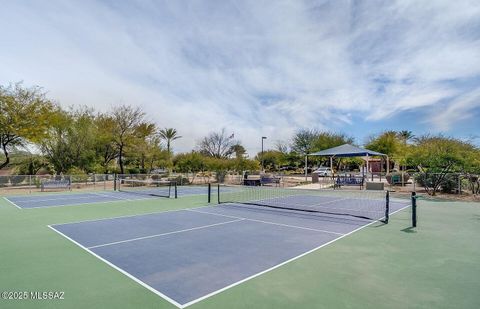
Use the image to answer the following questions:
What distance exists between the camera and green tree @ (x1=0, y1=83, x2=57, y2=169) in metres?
→ 25.4

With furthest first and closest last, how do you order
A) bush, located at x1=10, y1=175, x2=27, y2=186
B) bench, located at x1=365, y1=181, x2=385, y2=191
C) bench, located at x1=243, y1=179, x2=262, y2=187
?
bench, located at x1=243, y1=179, x2=262, y2=187
bush, located at x1=10, y1=175, x2=27, y2=186
bench, located at x1=365, y1=181, x2=385, y2=191

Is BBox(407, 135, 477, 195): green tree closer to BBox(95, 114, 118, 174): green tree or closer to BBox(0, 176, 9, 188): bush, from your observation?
BBox(0, 176, 9, 188): bush

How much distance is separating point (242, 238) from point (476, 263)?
16.4ft

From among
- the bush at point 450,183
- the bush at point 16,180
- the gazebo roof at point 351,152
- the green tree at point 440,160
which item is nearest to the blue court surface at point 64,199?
the bush at point 16,180

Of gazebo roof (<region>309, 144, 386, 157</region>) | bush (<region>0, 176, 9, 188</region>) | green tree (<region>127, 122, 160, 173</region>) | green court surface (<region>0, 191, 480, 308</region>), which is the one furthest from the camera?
green tree (<region>127, 122, 160, 173</region>)

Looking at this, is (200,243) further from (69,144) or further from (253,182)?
(69,144)

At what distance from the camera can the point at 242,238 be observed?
7.98 m

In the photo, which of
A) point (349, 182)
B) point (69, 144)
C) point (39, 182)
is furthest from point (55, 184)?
point (349, 182)

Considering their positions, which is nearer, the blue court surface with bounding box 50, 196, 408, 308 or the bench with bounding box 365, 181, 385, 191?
the blue court surface with bounding box 50, 196, 408, 308

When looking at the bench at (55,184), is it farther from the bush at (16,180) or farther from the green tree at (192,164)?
the green tree at (192,164)

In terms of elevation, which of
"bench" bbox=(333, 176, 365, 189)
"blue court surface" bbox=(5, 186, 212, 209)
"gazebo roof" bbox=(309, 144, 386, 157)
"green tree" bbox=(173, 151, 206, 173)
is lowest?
"blue court surface" bbox=(5, 186, 212, 209)

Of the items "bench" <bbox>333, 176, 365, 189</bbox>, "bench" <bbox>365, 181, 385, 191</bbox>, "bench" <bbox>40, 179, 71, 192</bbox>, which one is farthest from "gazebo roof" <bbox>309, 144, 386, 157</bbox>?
"bench" <bbox>40, 179, 71, 192</bbox>

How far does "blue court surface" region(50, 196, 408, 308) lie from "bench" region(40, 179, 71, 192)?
15.1 meters

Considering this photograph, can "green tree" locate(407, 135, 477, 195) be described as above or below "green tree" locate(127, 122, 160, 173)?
below
